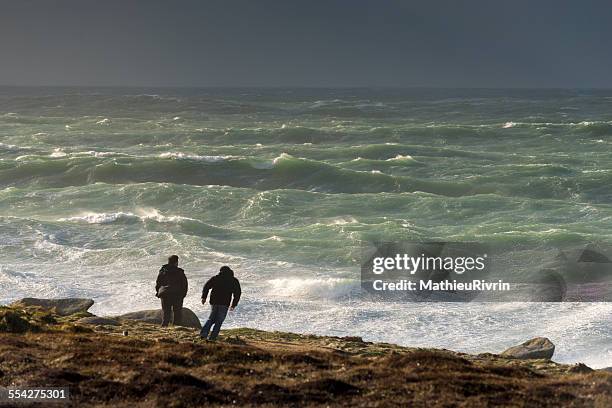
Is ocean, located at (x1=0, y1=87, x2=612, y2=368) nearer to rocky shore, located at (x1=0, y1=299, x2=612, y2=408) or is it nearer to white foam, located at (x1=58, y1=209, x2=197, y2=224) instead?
white foam, located at (x1=58, y1=209, x2=197, y2=224)

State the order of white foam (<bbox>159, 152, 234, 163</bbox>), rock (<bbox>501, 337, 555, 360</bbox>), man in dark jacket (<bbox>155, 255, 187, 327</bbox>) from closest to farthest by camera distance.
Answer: rock (<bbox>501, 337, 555, 360</bbox>) < man in dark jacket (<bbox>155, 255, 187, 327</bbox>) < white foam (<bbox>159, 152, 234, 163</bbox>)

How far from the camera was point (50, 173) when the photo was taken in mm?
62594

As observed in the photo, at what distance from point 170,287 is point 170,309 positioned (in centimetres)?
84

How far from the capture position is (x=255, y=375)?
53.1 ft

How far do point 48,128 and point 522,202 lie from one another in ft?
211

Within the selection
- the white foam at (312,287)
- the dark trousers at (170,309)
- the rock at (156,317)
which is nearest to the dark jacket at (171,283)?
the dark trousers at (170,309)

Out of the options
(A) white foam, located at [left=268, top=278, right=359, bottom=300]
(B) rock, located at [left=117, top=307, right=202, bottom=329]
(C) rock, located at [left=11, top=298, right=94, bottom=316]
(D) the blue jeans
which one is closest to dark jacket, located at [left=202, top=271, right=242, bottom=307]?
(D) the blue jeans

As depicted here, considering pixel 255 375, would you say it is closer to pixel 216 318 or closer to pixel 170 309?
pixel 216 318

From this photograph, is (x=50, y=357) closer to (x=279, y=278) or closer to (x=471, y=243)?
(x=279, y=278)

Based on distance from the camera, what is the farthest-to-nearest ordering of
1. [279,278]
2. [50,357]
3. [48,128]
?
1. [48,128]
2. [279,278]
3. [50,357]

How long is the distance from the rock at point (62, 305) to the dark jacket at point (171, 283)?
3.06 m

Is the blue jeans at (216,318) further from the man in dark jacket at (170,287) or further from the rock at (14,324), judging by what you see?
the rock at (14,324)

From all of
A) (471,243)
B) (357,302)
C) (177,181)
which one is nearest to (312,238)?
(471,243)

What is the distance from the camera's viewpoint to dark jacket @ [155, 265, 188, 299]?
2245 cm
